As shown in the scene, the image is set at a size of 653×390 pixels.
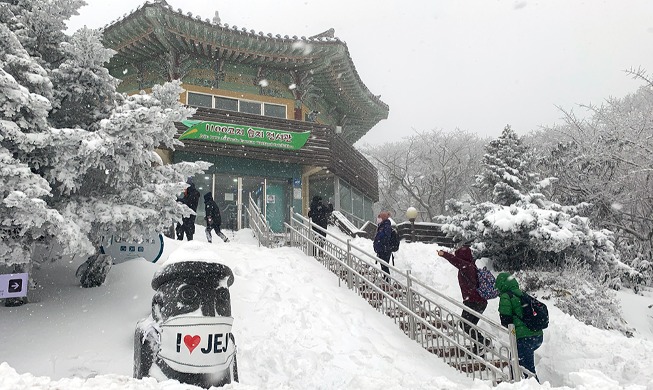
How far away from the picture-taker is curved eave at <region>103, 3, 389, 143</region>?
1667 centimetres

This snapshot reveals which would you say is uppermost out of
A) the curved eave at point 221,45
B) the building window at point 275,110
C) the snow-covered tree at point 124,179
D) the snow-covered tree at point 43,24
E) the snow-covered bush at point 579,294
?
the curved eave at point 221,45

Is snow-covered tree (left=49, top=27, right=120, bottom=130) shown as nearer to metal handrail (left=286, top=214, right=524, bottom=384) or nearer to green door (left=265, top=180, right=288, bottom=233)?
metal handrail (left=286, top=214, right=524, bottom=384)

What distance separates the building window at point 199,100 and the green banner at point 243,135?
2.29 meters

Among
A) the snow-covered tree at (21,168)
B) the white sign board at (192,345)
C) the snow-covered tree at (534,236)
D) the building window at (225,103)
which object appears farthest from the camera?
the building window at (225,103)

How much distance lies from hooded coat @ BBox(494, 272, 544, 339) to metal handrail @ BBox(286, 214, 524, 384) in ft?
0.78

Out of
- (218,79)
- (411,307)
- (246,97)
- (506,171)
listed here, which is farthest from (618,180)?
(218,79)

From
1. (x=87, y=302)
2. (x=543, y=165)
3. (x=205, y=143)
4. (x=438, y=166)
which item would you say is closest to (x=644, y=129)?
(x=543, y=165)

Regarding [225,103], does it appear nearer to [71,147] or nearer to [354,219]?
[354,219]

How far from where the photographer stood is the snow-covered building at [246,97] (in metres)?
17.2

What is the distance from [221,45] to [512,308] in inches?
598

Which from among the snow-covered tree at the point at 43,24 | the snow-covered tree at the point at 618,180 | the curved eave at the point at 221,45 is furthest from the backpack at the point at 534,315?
the curved eave at the point at 221,45

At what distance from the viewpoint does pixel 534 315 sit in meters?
6.42

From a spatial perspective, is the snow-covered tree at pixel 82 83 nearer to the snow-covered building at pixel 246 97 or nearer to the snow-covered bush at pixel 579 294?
the snow-covered building at pixel 246 97

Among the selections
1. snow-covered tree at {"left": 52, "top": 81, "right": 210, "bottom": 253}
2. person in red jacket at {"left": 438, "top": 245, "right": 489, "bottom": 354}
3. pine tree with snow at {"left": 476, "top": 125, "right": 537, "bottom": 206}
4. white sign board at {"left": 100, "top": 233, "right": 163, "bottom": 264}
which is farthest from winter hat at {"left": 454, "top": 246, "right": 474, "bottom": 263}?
pine tree with snow at {"left": 476, "top": 125, "right": 537, "bottom": 206}
